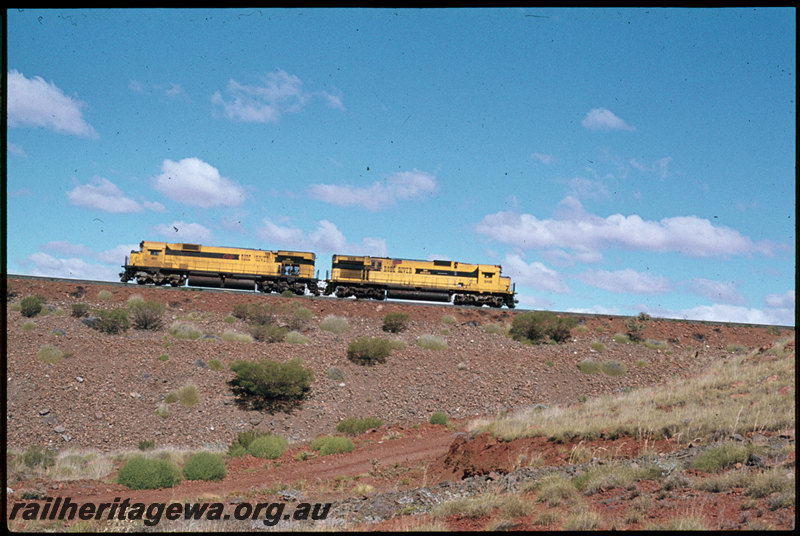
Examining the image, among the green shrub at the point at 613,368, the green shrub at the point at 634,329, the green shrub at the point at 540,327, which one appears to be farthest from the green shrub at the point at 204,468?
the green shrub at the point at 634,329

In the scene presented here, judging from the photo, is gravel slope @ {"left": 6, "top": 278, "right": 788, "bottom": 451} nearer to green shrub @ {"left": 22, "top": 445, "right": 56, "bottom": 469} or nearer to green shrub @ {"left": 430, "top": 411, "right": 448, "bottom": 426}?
green shrub @ {"left": 430, "top": 411, "right": 448, "bottom": 426}

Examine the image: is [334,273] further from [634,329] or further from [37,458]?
[37,458]

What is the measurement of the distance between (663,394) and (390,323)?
1884 centimetres

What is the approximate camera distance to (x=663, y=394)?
2075 centimetres

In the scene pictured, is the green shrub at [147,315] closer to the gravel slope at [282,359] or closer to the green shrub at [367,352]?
the gravel slope at [282,359]

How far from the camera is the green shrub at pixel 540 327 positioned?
38000 mm

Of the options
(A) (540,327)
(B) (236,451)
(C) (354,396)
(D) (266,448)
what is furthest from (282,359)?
(A) (540,327)

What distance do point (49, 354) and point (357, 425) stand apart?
45.8 feet

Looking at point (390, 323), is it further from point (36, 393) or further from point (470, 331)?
point (36, 393)

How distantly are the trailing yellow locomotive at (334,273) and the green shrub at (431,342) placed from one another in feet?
44.9

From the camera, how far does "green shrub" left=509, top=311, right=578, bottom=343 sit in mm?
38000

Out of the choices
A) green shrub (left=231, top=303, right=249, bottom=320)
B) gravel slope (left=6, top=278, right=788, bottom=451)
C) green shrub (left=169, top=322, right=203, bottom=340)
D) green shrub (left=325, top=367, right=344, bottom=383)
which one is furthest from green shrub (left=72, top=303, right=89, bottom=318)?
green shrub (left=325, top=367, right=344, bottom=383)

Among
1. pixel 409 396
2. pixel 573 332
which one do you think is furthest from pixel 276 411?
pixel 573 332

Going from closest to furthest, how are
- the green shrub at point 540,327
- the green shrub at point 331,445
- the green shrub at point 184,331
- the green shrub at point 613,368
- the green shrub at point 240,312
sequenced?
the green shrub at point 331,445, the green shrub at point 184,331, the green shrub at point 613,368, the green shrub at point 240,312, the green shrub at point 540,327
